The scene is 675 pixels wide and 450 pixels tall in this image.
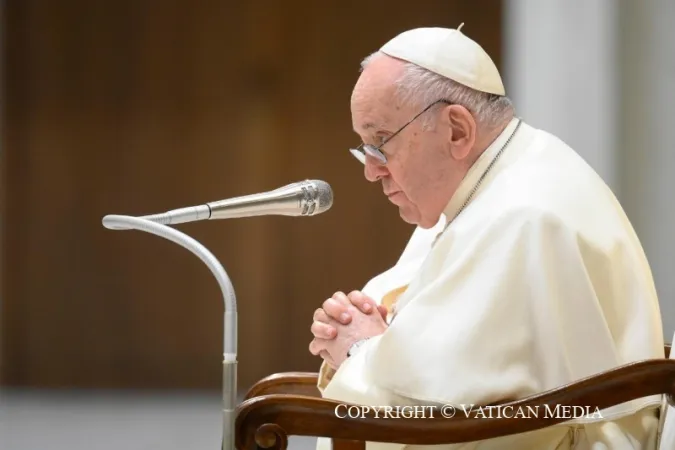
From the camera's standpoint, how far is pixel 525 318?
212 cm

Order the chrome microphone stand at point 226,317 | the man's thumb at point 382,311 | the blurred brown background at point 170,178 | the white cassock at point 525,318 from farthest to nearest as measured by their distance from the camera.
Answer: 1. the blurred brown background at point 170,178
2. the man's thumb at point 382,311
3. the white cassock at point 525,318
4. the chrome microphone stand at point 226,317

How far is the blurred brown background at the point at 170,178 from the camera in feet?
21.2

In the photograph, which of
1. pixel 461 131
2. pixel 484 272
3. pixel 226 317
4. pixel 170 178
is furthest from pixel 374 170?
pixel 170 178

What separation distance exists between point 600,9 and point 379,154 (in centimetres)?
275

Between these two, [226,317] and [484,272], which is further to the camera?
[484,272]

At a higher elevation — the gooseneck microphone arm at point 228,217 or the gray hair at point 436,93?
the gray hair at point 436,93

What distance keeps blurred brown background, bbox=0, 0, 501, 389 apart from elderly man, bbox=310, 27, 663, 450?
3.94 m

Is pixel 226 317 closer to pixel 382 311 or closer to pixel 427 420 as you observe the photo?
pixel 427 420

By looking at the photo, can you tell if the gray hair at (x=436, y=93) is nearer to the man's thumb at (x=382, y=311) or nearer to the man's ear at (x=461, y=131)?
the man's ear at (x=461, y=131)

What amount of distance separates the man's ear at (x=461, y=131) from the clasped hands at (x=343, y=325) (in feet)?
1.49

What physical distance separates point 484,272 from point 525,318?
14 centimetres

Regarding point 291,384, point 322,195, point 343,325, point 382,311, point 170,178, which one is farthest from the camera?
point 170,178

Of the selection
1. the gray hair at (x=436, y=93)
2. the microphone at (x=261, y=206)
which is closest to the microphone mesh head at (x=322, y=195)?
the microphone at (x=261, y=206)

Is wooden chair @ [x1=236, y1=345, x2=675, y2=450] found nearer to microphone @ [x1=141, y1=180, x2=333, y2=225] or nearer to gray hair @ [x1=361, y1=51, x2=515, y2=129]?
microphone @ [x1=141, y1=180, x2=333, y2=225]
